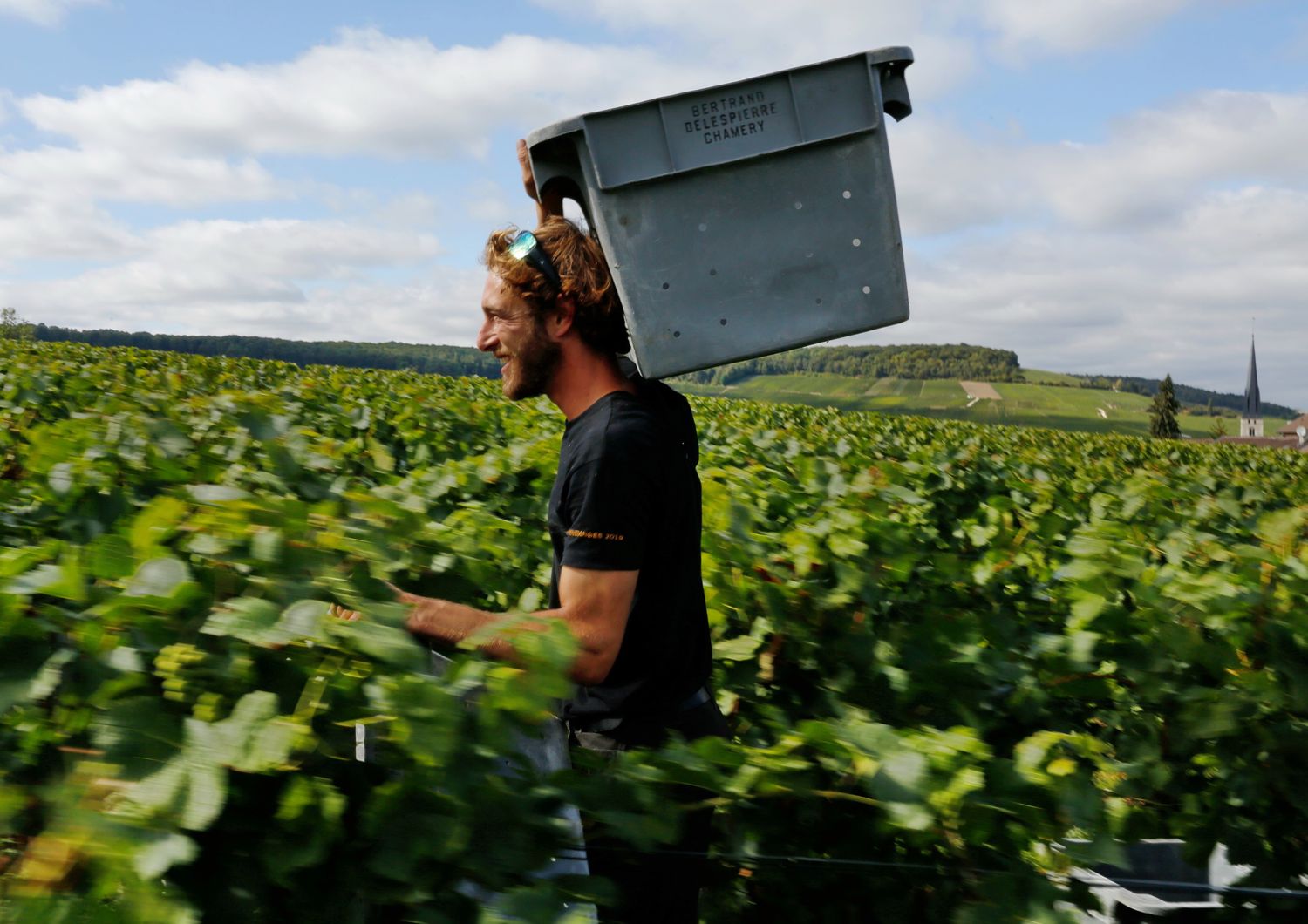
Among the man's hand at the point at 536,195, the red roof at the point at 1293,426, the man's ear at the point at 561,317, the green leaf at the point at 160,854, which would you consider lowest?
the red roof at the point at 1293,426

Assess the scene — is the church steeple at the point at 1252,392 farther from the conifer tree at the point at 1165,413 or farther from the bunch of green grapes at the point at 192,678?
the bunch of green grapes at the point at 192,678

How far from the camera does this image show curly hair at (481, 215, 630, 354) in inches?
87.2

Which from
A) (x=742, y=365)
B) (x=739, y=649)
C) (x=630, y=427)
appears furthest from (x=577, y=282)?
(x=742, y=365)

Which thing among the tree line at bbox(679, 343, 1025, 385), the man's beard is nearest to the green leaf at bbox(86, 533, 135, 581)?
the man's beard

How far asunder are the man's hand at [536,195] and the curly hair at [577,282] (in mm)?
90

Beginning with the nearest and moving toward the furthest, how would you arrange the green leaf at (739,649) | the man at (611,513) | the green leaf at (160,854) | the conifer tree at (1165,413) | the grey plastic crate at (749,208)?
the green leaf at (160,854)
the man at (611,513)
the grey plastic crate at (749,208)
the green leaf at (739,649)
the conifer tree at (1165,413)

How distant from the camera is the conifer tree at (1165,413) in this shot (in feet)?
337

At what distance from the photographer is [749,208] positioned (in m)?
2.14

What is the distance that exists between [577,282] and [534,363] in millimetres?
197

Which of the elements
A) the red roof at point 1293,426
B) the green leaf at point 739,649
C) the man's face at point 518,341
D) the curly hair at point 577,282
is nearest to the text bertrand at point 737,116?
the curly hair at point 577,282

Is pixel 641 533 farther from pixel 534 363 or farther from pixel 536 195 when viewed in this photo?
pixel 536 195

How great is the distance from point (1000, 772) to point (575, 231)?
1360 millimetres

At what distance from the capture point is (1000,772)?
→ 5.13 ft

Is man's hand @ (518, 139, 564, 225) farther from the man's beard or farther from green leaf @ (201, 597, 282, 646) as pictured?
green leaf @ (201, 597, 282, 646)
